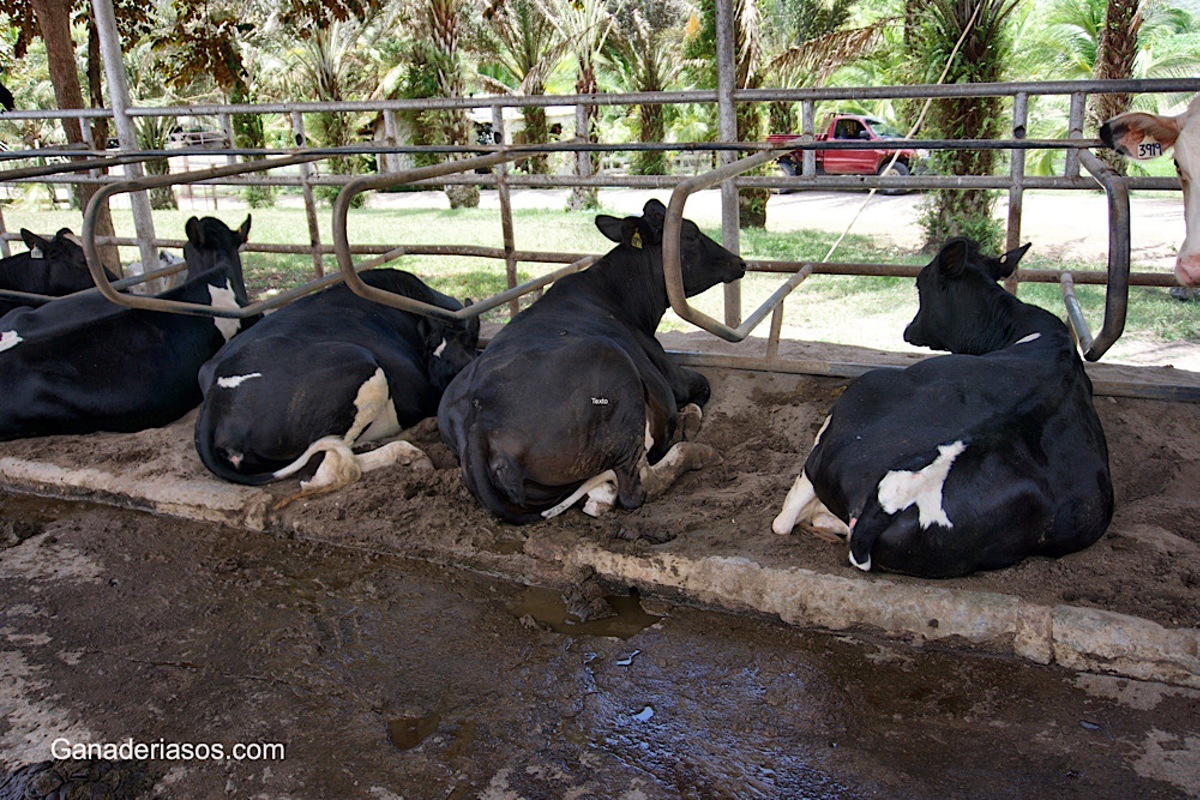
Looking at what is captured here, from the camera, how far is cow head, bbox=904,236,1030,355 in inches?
196

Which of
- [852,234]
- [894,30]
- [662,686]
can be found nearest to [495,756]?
[662,686]

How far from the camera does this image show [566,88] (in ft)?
99.9

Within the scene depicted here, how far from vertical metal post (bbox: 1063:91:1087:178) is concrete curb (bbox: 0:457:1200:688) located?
9.19ft

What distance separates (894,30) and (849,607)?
17.6m

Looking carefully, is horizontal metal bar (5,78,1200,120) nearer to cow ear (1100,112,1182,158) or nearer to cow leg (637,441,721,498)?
cow ear (1100,112,1182,158)

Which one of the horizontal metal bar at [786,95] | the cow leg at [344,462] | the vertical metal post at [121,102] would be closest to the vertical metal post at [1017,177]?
the horizontal metal bar at [786,95]

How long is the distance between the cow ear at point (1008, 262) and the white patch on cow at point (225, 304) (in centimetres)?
469

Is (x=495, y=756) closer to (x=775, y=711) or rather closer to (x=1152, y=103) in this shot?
(x=775, y=711)

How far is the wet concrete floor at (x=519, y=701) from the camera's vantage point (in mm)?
2943

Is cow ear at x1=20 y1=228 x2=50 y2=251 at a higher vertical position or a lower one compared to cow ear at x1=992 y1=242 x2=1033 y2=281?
higher

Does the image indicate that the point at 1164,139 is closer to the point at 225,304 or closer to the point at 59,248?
the point at 225,304

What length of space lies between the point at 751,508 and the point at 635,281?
1.81 meters

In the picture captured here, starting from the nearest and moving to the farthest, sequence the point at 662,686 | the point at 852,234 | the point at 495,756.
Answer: the point at 495,756, the point at 662,686, the point at 852,234

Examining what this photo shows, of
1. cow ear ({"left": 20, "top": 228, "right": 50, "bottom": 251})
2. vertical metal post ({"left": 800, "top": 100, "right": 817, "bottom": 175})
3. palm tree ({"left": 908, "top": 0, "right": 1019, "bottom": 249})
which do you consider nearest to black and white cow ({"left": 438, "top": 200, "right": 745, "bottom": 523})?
vertical metal post ({"left": 800, "top": 100, "right": 817, "bottom": 175})
